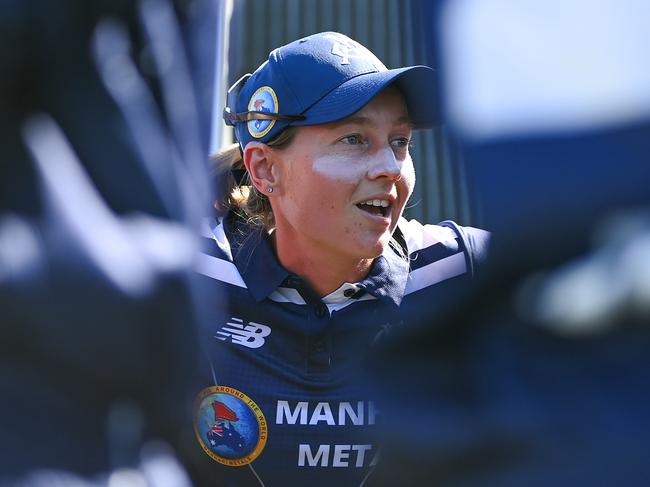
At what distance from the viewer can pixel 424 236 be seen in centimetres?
203

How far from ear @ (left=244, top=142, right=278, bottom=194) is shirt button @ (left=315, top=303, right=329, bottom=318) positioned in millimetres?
290

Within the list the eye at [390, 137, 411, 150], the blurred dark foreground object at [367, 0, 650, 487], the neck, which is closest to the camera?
the blurred dark foreground object at [367, 0, 650, 487]

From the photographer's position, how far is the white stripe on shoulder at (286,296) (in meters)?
1.94

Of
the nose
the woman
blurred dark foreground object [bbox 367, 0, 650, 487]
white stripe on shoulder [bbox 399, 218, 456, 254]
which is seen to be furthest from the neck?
blurred dark foreground object [bbox 367, 0, 650, 487]

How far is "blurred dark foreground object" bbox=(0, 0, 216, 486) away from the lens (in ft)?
2.08

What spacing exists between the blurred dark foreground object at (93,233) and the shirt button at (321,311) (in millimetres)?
1199

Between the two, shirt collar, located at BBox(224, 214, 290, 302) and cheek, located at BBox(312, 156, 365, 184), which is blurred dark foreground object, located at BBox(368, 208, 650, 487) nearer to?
cheek, located at BBox(312, 156, 365, 184)

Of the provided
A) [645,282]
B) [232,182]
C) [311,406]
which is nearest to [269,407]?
[311,406]

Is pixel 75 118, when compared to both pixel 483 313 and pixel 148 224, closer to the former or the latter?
pixel 148 224

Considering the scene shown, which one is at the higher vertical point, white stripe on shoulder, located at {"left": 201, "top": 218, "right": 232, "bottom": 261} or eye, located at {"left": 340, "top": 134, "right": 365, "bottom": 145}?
eye, located at {"left": 340, "top": 134, "right": 365, "bottom": 145}

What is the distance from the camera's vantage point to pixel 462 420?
2.23 feet

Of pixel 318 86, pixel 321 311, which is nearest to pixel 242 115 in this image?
pixel 318 86

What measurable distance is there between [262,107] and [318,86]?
0.15 meters

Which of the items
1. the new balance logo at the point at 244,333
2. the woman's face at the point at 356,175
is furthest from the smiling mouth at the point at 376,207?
the new balance logo at the point at 244,333
